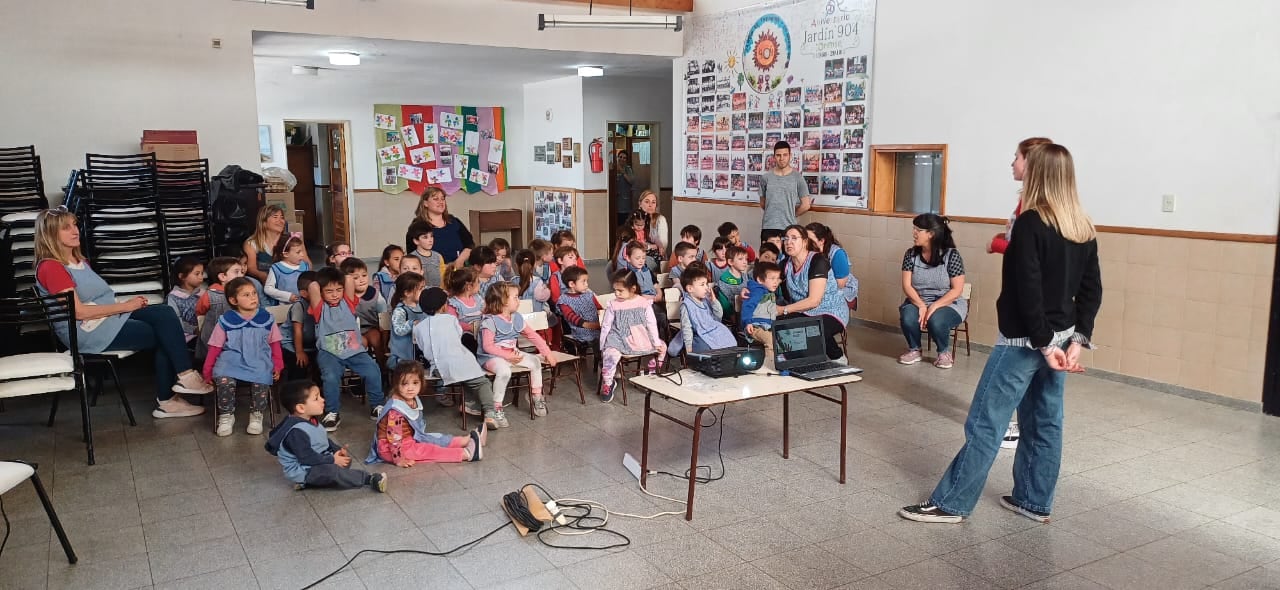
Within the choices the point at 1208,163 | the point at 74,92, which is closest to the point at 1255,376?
the point at 1208,163

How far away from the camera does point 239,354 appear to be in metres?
5.33

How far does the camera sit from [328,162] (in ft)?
51.6

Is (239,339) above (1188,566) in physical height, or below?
above

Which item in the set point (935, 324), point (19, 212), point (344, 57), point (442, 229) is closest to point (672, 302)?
point (935, 324)

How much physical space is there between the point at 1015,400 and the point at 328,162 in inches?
554

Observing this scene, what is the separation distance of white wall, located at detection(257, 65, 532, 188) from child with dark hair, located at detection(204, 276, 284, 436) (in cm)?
816

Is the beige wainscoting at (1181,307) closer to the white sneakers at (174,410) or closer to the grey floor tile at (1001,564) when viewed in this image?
the grey floor tile at (1001,564)

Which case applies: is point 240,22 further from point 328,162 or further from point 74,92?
point 328,162

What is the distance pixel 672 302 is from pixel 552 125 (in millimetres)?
7796

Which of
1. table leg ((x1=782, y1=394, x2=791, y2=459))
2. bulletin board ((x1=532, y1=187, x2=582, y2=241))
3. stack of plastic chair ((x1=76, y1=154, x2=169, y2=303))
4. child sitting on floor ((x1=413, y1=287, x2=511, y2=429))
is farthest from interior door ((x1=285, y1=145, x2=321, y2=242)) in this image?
table leg ((x1=782, y1=394, x2=791, y2=459))

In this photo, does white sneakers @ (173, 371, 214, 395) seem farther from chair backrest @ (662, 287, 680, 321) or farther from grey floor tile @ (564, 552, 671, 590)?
grey floor tile @ (564, 552, 671, 590)

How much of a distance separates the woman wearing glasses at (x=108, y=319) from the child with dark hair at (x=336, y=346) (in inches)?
32.3

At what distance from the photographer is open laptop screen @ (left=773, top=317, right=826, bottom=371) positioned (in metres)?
4.26

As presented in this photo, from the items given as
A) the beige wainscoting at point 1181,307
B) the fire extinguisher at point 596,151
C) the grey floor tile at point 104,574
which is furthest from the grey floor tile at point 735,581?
the fire extinguisher at point 596,151
